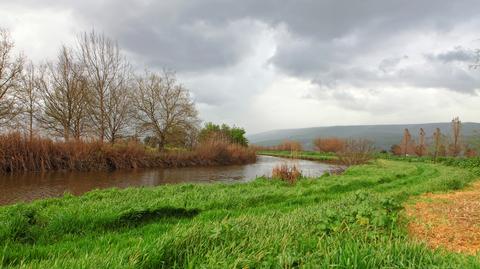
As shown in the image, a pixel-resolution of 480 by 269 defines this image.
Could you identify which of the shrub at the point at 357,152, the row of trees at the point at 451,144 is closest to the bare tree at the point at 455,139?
the row of trees at the point at 451,144

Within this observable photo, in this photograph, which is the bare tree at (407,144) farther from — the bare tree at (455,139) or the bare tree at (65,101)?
the bare tree at (65,101)

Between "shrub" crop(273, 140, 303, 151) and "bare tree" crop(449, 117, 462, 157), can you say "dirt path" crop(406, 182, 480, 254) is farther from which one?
"bare tree" crop(449, 117, 462, 157)

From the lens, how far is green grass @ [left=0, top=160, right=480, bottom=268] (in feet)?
9.68

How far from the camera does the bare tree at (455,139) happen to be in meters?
33.8

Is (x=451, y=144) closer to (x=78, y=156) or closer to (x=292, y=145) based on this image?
(x=292, y=145)

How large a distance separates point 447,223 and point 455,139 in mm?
34421

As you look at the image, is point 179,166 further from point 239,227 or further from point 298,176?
point 239,227

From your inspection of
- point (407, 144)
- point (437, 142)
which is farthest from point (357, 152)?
point (407, 144)

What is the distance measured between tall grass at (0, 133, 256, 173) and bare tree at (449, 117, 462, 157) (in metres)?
27.2

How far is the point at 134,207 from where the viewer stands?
6.84m

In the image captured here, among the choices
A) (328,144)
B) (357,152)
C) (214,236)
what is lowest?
(357,152)

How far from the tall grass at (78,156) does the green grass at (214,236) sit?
11.6 meters

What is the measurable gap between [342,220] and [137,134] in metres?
28.6

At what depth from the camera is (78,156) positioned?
20422 mm
